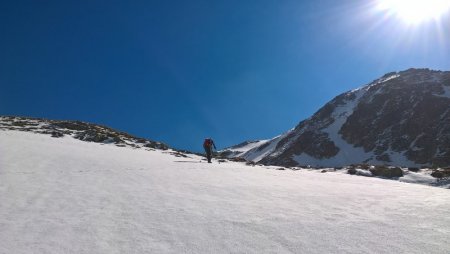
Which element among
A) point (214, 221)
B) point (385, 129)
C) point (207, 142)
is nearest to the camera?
point (214, 221)

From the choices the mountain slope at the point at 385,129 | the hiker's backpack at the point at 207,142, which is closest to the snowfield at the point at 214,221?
the hiker's backpack at the point at 207,142

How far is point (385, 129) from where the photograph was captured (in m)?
140

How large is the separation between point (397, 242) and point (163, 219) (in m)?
4.26

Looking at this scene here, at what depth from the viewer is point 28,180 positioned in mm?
13070

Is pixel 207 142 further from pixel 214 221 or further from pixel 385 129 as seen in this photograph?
pixel 385 129

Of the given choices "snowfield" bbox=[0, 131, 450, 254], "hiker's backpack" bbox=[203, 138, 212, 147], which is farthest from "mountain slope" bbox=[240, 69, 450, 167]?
"snowfield" bbox=[0, 131, 450, 254]

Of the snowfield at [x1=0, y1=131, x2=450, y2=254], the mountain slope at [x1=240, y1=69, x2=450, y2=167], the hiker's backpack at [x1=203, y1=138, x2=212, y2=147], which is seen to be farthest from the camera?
the mountain slope at [x1=240, y1=69, x2=450, y2=167]

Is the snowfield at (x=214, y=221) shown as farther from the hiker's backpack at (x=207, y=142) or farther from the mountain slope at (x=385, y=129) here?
the mountain slope at (x=385, y=129)

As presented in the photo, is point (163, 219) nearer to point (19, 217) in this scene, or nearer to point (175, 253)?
point (175, 253)

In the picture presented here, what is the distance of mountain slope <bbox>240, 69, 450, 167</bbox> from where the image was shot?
118688mm

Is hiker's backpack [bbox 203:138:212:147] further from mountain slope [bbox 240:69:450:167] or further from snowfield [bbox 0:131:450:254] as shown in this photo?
mountain slope [bbox 240:69:450:167]

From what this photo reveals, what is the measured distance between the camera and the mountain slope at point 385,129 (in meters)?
119

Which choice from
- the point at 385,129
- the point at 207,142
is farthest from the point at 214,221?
the point at 385,129

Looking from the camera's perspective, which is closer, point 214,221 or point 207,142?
point 214,221
